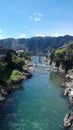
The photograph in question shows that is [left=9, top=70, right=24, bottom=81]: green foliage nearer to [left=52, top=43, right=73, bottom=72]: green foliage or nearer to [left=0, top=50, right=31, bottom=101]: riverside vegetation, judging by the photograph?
[left=0, top=50, right=31, bottom=101]: riverside vegetation

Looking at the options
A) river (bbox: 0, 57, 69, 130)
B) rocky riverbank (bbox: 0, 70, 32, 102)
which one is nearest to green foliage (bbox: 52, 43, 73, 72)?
rocky riverbank (bbox: 0, 70, 32, 102)

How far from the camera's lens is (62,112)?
4156cm

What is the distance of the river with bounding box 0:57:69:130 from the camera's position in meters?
35.9

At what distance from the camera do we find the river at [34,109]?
35.9 metres

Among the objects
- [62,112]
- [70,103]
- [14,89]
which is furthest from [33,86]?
[62,112]

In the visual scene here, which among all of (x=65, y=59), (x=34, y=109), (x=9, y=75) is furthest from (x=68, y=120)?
(x=65, y=59)

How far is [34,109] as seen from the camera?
4312 cm

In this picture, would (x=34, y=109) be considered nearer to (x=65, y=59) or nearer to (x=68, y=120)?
(x=68, y=120)

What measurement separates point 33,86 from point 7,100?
15.9 metres

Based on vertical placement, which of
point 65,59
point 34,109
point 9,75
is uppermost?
point 65,59

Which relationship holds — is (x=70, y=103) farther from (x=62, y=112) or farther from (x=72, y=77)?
(x=72, y=77)

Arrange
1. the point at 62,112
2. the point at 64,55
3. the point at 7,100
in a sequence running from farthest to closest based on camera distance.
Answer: the point at 64,55 < the point at 7,100 < the point at 62,112

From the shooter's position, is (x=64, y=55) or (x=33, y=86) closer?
(x=33, y=86)

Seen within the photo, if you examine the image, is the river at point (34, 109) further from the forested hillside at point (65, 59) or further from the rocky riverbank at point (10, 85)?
the forested hillside at point (65, 59)
